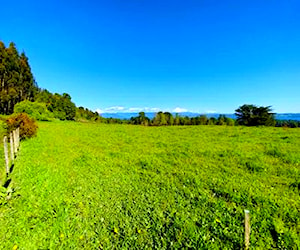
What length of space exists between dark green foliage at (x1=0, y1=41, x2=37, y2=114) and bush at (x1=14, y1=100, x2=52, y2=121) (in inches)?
414

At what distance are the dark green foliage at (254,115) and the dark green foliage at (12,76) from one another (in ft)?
198

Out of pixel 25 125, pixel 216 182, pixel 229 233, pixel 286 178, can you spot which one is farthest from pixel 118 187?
pixel 25 125

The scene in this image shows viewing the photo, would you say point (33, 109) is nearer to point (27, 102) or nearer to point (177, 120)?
point (27, 102)

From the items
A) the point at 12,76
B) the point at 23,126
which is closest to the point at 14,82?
the point at 12,76

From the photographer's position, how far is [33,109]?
162 feet

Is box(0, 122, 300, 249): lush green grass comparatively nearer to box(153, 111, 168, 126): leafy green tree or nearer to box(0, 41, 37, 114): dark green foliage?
box(0, 41, 37, 114): dark green foliage

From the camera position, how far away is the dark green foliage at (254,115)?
167 feet

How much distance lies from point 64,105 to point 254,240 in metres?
87.6

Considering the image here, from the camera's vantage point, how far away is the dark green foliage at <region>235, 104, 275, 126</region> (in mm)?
50812

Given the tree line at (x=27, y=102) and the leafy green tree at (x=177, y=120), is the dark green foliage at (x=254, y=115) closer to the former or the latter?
the tree line at (x=27, y=102)

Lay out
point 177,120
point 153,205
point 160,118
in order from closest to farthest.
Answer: point 153,205 → point 177,120 → point 160,118

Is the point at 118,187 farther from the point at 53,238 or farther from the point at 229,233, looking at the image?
the point at 229,233

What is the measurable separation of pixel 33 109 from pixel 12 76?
1845 cm

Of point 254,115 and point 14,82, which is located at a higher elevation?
point 14,82
